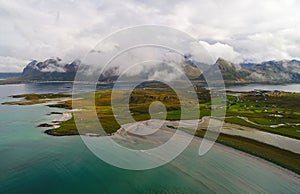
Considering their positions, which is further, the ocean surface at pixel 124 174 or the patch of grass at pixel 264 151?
the patch of grass at pixel 264 151

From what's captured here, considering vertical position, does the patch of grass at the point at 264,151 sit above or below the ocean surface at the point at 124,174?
above

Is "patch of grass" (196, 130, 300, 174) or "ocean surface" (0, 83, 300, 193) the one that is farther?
"patch of grass" (196, 130, 300, 174)

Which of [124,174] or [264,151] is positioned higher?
[264,151]

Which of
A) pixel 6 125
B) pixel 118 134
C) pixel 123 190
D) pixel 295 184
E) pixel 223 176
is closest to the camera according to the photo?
pixel 123 190

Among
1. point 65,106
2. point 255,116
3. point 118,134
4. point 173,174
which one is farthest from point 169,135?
point 65,106

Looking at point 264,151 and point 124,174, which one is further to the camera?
point 264,151

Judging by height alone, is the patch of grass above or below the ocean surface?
above

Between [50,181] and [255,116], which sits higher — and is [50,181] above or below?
below

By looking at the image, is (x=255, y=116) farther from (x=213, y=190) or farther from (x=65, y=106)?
(x=65, y=106)
